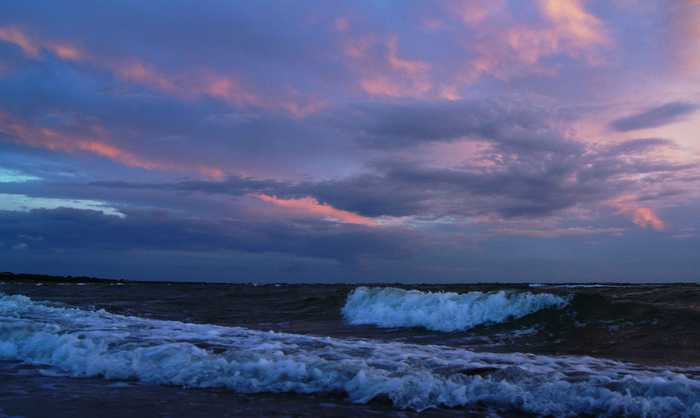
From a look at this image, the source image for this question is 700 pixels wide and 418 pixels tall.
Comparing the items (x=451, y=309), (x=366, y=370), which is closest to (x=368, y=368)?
(x=366, y=370)

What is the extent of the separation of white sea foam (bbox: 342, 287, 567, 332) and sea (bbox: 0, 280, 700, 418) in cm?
47

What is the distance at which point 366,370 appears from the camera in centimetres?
877

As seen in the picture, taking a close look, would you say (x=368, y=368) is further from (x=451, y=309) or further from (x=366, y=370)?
(x=451, y=309)

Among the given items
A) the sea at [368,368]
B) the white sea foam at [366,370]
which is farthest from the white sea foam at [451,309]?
→ the white sea foam at [366,370]

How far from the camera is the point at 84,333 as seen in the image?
43.9 feet

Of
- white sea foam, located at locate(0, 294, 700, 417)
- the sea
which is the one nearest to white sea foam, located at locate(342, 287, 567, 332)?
the sea

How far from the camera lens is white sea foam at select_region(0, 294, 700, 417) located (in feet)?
24.7

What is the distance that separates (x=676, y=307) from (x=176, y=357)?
15.0 m

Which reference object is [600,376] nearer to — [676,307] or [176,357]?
[176,357]

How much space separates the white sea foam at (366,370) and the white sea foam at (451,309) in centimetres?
611

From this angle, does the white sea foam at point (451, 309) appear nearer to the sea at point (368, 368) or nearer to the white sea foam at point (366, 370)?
the sea at point (368, 368)

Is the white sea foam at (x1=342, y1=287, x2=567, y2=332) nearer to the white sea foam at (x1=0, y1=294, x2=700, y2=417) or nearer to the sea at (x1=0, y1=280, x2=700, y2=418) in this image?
the sea at (x1=0, y1=280, x2=700, y2=418)

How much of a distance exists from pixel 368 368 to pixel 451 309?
11.4 meters

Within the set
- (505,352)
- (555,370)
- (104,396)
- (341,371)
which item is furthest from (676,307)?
(104,396)
